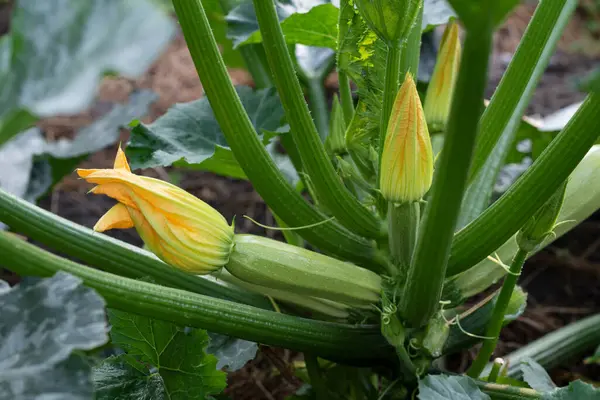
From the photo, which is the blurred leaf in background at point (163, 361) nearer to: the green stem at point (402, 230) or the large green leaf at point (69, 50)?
the green stem at point (402, 230)

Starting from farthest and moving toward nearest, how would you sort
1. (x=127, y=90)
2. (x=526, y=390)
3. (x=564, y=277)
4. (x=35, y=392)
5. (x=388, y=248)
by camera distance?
(x=127, y=90), (x=564, y=277), (x=388, y=248), (x=526, y=390), (x=35, y=392)

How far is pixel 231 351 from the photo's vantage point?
4.05 feet

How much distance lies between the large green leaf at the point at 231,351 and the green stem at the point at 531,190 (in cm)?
39

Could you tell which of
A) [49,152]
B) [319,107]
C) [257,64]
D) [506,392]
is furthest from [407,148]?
[49,152]

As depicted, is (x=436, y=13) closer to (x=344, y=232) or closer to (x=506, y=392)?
(x=344, y=232)

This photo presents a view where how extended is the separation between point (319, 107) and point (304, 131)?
0.61 meters

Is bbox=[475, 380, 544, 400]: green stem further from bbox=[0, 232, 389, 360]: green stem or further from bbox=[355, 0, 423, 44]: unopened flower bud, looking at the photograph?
bbox=[355, 0, 423, 44]: unopened flower bud

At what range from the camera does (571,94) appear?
265 centimetres

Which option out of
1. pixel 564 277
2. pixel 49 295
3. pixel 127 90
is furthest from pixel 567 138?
pixel 127 90

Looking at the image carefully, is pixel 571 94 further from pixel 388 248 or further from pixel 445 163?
pixel 445 163

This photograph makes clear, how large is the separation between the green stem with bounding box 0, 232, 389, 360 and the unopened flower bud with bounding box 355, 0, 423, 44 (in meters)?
0.48

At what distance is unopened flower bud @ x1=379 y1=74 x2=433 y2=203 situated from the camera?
3.27 ft

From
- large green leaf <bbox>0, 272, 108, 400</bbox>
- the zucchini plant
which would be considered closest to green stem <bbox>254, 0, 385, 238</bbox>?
the zucchini plant

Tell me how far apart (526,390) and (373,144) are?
1.61ft
